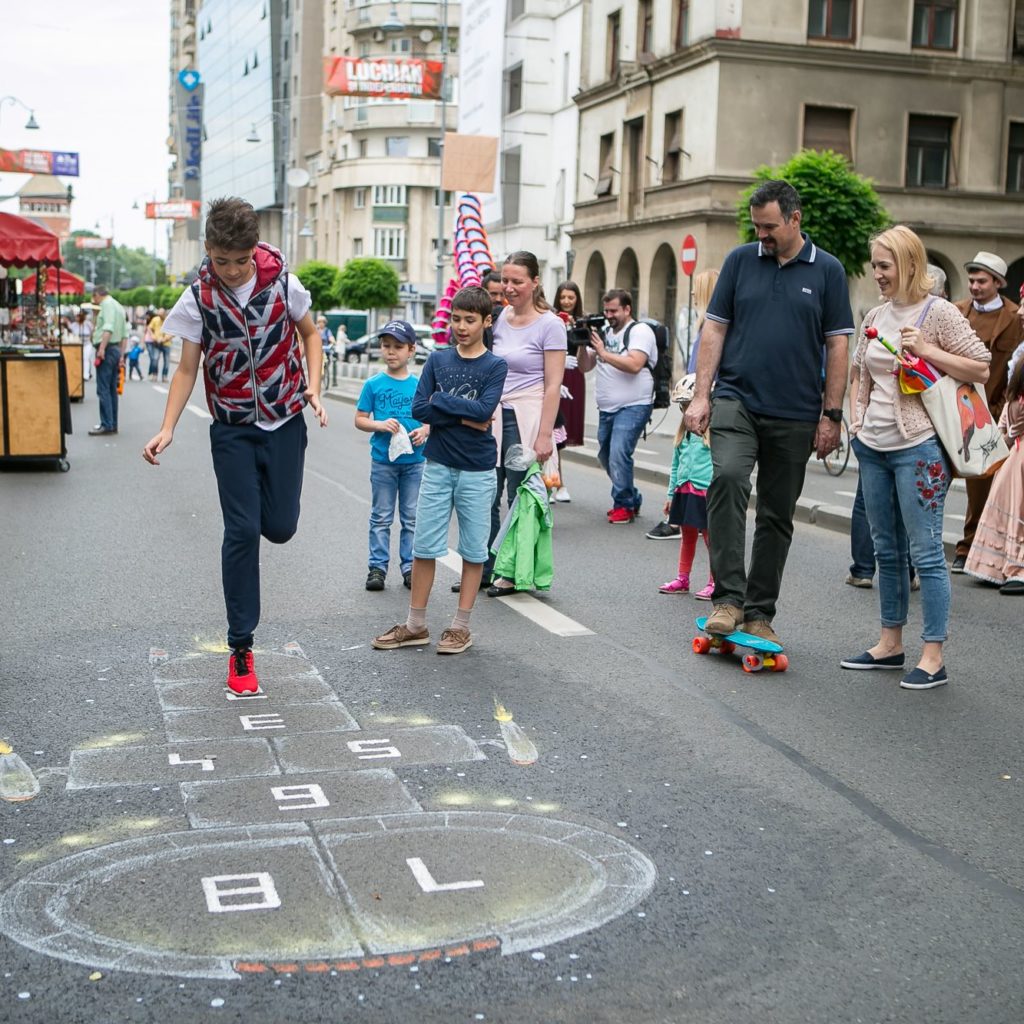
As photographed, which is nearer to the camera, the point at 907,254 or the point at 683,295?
the point at 907,254

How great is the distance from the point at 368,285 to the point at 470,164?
48.2 m

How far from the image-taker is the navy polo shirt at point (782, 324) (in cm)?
664

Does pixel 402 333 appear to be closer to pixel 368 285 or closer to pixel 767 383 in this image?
pixel 767 383

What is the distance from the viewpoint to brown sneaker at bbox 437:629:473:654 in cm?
679

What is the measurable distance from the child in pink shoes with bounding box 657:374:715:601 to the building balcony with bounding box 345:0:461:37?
284 feet

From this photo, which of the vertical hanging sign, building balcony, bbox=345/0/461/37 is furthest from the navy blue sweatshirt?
the vertical hanging sign

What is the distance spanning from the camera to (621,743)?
5336mm

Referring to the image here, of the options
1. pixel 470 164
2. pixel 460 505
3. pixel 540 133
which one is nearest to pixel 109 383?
pixel 470 164

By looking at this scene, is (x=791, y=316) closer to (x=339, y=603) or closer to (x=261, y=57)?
(x=339, y=603)

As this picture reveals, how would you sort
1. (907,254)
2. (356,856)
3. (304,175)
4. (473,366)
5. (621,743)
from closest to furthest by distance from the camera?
1. (356,856)
2. (621,743)
3. (907,254)
4. (473,366)
5. (304,175)

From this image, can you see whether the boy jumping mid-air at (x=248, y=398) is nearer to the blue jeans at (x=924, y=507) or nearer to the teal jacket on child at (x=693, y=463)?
the blue jeans at (x=924, y=507)

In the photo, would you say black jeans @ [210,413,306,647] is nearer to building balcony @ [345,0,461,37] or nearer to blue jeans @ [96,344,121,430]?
blue jeans @ [96,344,121,430]

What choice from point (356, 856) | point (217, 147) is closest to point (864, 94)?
point (356, 856)

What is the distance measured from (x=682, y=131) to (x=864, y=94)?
4.61 m
